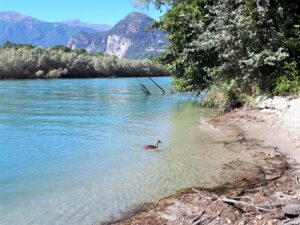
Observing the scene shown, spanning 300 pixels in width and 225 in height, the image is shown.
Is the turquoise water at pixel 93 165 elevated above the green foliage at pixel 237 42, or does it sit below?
below

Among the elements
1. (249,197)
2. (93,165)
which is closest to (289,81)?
(93,165)

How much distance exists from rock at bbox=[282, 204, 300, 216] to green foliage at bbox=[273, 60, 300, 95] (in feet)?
31.5

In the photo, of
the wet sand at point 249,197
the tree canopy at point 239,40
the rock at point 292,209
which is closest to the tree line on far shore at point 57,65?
the tree canopy at point 239,40

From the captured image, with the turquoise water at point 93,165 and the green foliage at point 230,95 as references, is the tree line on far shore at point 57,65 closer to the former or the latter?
the green foliage at point 230,95

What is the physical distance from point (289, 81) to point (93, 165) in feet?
28.1

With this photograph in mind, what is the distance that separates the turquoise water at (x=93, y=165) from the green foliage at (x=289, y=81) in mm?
3227

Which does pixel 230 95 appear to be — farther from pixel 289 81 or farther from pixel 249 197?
pixel 249 197

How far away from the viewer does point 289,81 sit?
16.7 metres

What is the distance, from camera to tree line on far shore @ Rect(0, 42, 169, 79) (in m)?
82.7

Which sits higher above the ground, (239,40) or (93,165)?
(239,40)

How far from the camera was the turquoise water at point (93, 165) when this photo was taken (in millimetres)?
9094

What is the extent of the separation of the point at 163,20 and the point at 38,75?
65954 mm

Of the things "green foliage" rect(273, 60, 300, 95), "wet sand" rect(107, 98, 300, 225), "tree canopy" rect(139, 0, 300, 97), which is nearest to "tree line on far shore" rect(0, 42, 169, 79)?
"tree canopy" rect(139, 0, 300, 97)

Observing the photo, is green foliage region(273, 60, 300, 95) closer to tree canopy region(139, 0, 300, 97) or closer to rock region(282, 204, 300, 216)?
tree canopy region(139, 0, 300, 97)
